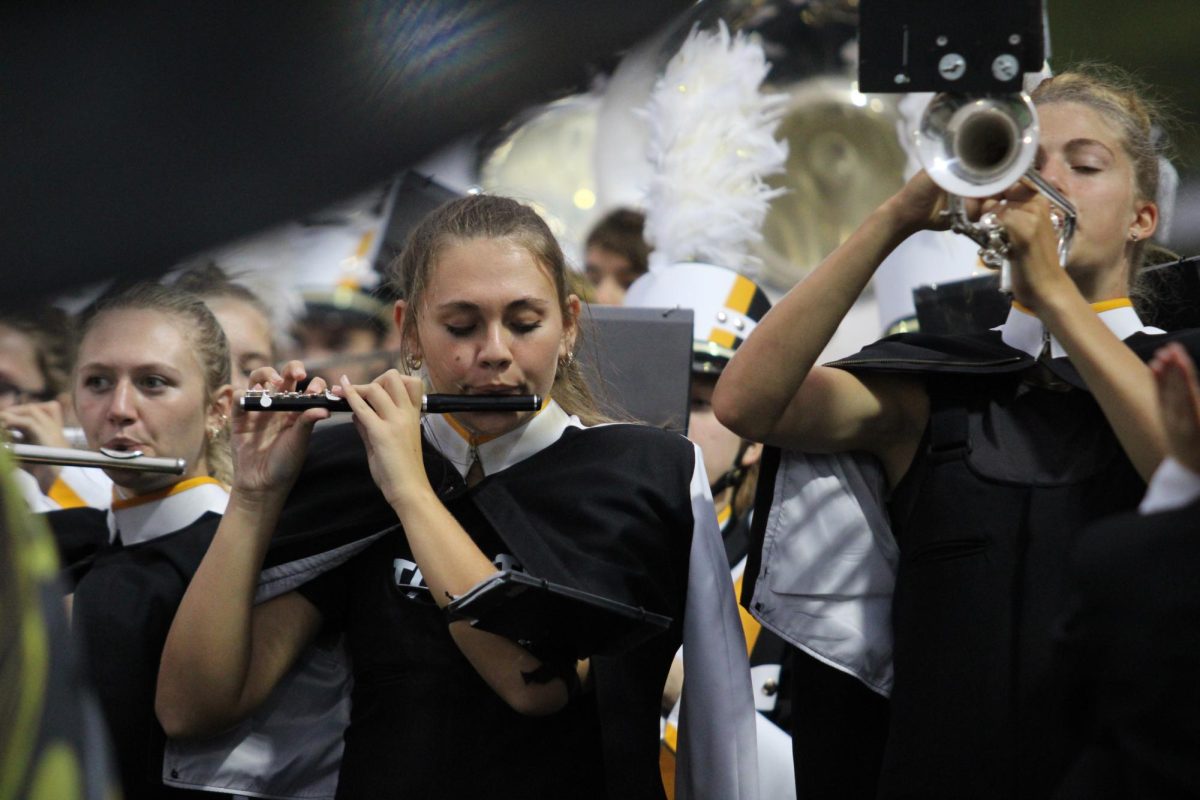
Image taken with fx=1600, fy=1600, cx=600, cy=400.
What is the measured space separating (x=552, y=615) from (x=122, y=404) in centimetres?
123

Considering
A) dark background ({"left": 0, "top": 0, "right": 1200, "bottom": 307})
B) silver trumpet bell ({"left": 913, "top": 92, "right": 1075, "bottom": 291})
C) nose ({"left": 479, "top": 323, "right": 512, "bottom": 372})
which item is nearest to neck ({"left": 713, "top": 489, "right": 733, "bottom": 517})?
nose ({"left": 479, "top": 323, "right": 512, "bottom": 372})

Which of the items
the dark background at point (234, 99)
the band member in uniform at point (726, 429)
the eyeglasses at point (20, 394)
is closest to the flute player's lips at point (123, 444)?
the eyeglasses at point (20, 394)

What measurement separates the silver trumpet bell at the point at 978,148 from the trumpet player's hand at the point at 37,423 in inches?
87.5

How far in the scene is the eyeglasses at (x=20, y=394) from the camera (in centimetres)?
394

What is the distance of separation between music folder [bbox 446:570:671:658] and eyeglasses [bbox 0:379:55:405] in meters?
2.15

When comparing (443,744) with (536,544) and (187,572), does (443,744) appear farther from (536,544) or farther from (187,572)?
(187,572)

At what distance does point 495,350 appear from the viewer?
247 cm

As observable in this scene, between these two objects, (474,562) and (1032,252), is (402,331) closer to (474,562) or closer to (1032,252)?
(474,562)

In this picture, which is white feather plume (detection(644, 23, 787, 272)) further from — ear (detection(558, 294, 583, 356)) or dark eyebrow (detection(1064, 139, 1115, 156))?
dark eyebrow (detection(1064, 139, 1115, 156))

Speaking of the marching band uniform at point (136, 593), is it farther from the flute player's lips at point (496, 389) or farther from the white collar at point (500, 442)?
the flute player's lips at point (496, 389)

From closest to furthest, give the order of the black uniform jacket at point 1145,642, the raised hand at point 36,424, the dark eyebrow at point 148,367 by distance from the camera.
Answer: the black uniform jacket at point 1145,642
the dark eyebrow at point 148,367
the raised hand at point 36,424

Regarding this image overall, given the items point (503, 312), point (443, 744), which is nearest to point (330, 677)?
point (443, 744)

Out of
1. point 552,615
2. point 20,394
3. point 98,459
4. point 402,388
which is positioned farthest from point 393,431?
point 20,394

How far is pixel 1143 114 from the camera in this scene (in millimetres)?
2633
